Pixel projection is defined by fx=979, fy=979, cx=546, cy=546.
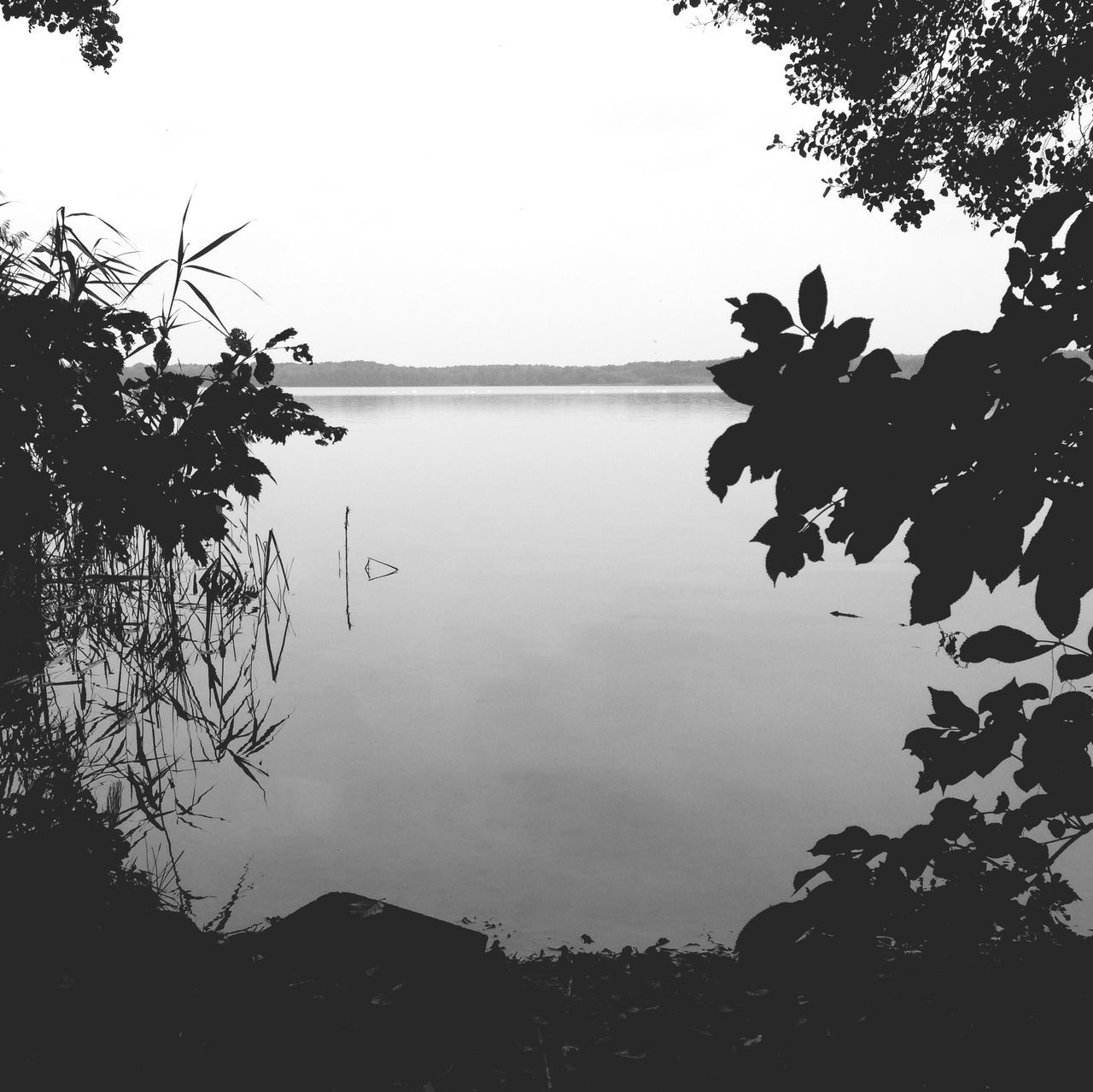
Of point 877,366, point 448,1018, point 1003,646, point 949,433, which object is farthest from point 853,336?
point 448,1018

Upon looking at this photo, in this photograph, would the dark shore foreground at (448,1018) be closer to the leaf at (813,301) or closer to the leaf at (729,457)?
the leaf at (729,457)

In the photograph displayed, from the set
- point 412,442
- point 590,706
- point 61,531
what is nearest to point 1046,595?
point 590,706

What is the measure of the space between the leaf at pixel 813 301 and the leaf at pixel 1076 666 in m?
0.56

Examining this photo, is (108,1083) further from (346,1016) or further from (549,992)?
(549,992)

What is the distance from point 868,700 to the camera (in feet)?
16.2

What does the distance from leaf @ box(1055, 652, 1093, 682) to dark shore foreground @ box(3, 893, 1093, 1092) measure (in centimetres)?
43

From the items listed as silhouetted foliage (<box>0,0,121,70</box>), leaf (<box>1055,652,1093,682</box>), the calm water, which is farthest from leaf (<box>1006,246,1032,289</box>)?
silhouetted foliage (<box>0,0,121,70</box>)

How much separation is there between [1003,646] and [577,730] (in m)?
3.39

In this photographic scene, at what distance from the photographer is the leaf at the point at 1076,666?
4.22ft

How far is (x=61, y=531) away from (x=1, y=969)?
3913mm

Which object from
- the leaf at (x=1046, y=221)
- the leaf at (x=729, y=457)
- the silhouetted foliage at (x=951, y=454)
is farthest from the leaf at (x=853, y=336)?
the leaf at (x=1046, y=221)

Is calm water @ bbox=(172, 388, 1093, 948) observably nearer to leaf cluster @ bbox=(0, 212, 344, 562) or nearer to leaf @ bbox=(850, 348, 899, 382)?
leaf cluster @ bbox=(0, 212, 344, 562)

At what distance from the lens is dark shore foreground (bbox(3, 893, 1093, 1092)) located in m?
1.63

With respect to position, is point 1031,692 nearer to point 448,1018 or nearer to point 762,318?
point 762,318
